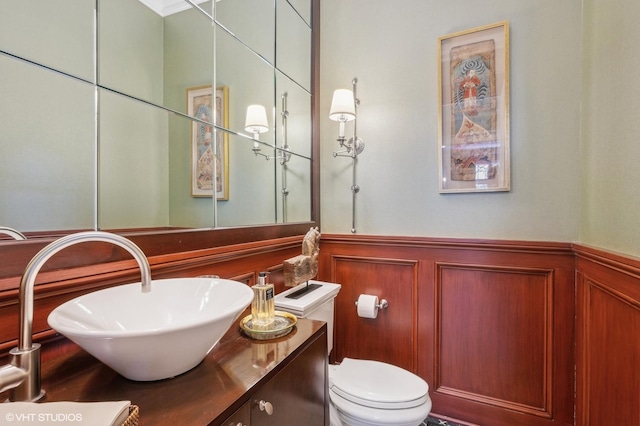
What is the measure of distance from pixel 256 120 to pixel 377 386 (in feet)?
4.81

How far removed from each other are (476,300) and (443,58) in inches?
52.8

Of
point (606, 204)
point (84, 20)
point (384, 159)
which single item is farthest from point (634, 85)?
point (84, 20)

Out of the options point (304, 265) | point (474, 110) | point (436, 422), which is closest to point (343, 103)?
point (474, 110)

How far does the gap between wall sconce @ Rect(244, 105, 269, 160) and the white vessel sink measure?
94 centimetres

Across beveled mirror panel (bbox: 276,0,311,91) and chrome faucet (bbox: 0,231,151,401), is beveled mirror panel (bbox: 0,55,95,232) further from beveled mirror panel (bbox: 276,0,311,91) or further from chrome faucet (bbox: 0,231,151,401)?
beveled mirror panel (bbox: 276,0,311,91)

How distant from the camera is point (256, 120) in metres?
1.61

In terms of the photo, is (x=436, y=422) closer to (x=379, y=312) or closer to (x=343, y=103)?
(x=379, y=312)

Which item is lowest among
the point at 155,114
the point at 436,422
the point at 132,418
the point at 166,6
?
the point at 436,422

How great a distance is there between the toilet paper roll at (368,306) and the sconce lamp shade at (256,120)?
3.71ft

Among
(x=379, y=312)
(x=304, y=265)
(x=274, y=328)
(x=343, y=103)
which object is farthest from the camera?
(x=379, y=312)

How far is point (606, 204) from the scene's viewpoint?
3.71ft

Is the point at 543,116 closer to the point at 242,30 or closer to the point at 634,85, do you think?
the point at 634,85

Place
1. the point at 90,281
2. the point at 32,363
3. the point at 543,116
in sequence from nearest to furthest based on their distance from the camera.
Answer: the point at 32,363
the point at 90,281
the point at 543,116

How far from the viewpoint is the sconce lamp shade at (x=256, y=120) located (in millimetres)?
1558
